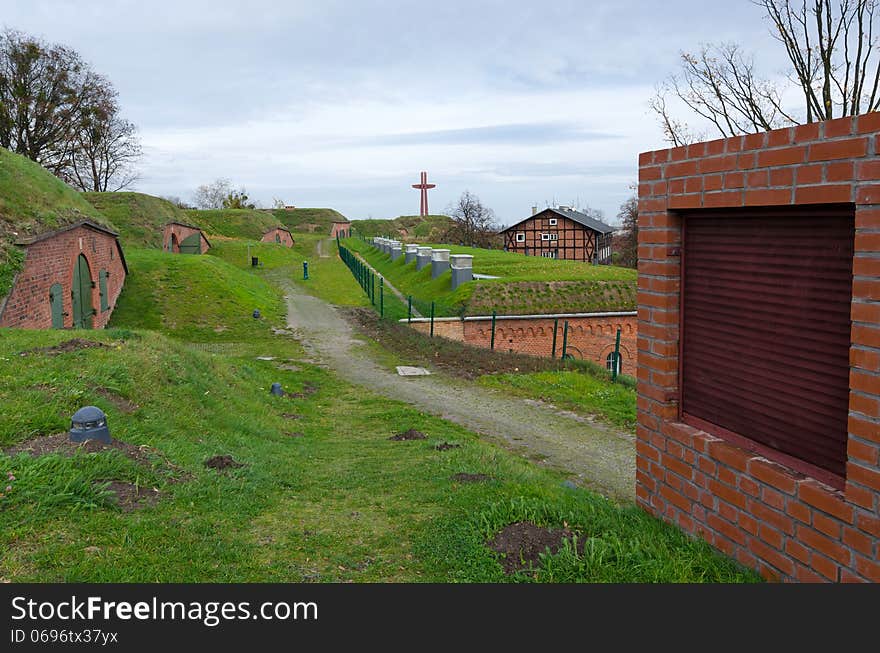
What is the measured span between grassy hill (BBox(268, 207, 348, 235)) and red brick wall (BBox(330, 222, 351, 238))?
18.8 inches

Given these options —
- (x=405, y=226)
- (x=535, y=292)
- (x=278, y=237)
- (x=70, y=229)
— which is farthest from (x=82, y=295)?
(x=405, y=226)

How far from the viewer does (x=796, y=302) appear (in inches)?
163

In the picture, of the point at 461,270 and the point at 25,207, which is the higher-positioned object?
the point at 25,207

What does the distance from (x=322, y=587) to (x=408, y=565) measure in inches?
39.0

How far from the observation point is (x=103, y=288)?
22.2 metres

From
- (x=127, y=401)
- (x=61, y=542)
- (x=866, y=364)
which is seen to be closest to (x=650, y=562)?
(x=866, y=364)

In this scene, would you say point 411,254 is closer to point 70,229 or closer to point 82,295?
point 82,295

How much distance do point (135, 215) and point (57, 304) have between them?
23791 millimetres

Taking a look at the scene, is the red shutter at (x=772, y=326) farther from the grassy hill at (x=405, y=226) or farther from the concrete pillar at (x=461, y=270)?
the grassy hill at (x=405, y=226)

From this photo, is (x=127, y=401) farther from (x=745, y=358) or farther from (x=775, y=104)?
(x=775, y=104)

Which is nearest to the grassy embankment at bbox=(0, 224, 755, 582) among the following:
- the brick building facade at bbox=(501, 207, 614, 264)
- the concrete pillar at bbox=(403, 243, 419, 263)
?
the concrete pillar at bbox=(403, 243, 419, 263)

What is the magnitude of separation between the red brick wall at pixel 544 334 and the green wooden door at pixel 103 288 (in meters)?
9.79

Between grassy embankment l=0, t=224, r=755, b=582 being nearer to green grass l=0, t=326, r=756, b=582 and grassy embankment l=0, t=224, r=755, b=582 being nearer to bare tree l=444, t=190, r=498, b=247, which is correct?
green grass l=0, t=326, r=756, b=582

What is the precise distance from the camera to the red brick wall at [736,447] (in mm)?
3516
